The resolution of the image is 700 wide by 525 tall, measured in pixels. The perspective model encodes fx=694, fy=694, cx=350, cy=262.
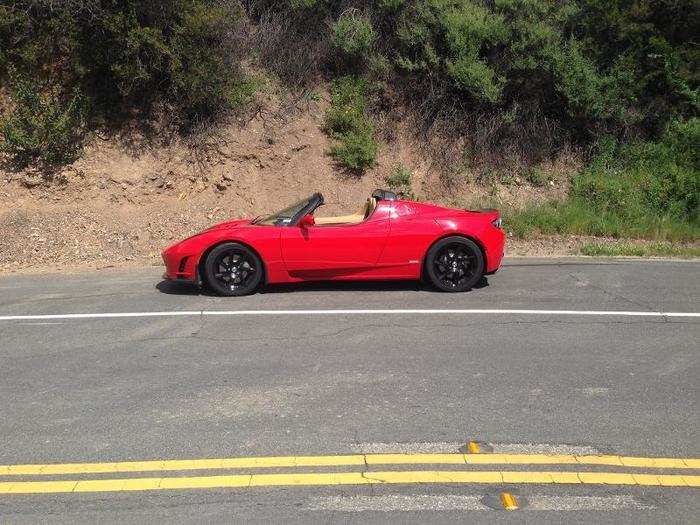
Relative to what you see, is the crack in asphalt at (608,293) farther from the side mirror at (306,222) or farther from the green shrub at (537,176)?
the green shrub at (537,176)

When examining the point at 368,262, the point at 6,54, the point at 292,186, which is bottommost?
the point at 368,262

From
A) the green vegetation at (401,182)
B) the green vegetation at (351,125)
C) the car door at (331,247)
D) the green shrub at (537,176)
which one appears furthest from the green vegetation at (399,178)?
the car door at (331,247)

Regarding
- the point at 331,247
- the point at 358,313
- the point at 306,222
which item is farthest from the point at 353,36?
the point at 358,313

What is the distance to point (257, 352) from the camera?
243 inches

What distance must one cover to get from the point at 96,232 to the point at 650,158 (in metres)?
11.8

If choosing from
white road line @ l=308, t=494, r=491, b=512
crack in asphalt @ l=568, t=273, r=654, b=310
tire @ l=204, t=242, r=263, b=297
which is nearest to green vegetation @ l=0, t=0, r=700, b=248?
crack in asphalt @ l=568, t=273, r=654, b=310

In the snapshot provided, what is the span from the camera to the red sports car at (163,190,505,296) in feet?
27.2

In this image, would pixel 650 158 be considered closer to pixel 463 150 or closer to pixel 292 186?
pixel 463 150

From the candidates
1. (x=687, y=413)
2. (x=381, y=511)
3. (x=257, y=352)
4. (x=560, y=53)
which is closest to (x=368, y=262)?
(x=257, y=352)

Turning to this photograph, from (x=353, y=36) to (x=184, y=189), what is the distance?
5.30 meters

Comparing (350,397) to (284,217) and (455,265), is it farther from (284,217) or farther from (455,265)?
(284,217)

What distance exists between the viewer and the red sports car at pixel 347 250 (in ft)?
27.2

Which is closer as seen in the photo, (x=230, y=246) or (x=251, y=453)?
(x=251, y=453)

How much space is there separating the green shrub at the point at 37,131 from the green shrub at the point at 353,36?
19.1 feet
